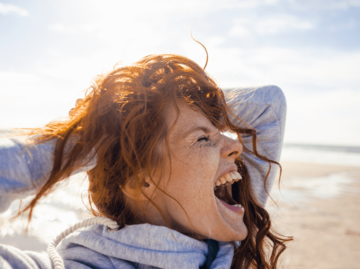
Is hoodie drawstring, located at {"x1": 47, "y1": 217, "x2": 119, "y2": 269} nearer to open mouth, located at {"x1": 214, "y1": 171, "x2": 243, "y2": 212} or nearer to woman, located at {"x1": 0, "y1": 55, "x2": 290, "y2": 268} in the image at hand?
woman, located at {"x1": 0, "y1": 55, "x2": 290, "y2": 268}

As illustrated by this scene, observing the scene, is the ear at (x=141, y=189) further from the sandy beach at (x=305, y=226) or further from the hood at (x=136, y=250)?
the sandy beach at (x=305, y=226)

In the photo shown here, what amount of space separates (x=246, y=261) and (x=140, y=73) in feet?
4.87

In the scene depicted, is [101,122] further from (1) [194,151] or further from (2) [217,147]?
(2) [217,147]

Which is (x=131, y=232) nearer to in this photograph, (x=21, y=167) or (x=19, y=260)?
(x=19, y=260)

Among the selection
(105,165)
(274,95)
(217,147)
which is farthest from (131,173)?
(274,95)

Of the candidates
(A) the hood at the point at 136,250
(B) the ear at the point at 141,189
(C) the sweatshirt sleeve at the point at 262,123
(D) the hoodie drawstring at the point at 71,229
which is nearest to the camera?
(D) the hoodie drawstring at the point at 71,229

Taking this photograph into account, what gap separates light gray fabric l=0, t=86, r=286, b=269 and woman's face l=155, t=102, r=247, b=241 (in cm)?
12

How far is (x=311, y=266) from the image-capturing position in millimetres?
3393

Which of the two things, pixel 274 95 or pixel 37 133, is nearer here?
pixel 37 133

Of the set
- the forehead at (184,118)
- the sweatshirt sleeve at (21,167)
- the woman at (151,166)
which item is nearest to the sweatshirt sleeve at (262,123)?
the woman at (151,166)

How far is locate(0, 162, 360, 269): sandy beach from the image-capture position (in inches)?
137

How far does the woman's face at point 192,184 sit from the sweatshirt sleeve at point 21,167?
0.64m

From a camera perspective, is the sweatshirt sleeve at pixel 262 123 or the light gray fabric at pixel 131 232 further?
the sweatshirt sleeve at pixel 262 123

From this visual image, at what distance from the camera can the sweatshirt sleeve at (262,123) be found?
81.3 inches
